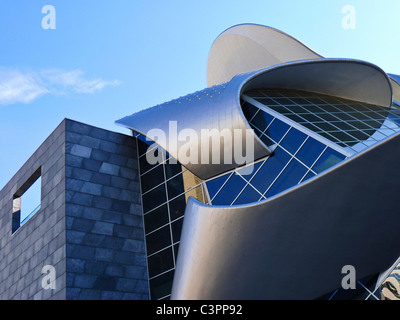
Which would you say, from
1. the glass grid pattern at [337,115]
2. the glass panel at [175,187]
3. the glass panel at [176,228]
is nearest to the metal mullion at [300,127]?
the glass grid pattern at [337,115]

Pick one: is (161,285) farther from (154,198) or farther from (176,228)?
(154,198)

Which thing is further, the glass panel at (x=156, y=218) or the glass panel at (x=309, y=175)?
the glass panel at (x=156, y=218)

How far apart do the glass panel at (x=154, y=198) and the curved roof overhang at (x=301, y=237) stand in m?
5.40

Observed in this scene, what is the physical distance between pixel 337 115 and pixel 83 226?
33.6ft

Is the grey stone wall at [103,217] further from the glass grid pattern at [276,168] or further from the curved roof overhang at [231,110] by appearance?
the glass grid pattern at [276,168]

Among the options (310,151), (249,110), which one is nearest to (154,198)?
(249,110)

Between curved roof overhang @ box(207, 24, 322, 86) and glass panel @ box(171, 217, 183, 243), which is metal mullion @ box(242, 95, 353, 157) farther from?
curved roof overhang @ box(207, 24, 322, 86)

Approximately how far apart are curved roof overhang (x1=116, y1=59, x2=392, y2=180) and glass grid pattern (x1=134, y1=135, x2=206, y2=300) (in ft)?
4.51

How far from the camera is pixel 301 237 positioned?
1366 centimetres

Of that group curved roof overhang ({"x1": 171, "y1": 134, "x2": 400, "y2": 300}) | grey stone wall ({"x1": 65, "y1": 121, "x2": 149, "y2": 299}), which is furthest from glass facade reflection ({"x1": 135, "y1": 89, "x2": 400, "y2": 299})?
curved roof overhang ({"x1": 171, "y1": 134, "x2": 400, "y2": 300})

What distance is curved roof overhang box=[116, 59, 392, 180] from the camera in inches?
694

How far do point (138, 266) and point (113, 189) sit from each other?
3153mm

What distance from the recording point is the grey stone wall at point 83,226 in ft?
59.4
